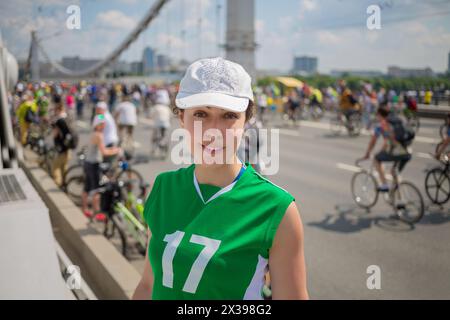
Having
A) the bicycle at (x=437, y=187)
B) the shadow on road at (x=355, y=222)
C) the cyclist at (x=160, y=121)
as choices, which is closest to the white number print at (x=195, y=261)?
the shadow on road at (x=355, y=222)

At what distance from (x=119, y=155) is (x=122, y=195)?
6.93 feet

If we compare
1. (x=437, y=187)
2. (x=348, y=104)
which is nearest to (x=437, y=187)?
(x=437, y=187)

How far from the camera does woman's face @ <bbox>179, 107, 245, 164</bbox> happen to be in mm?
1384

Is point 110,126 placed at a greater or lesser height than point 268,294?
greater

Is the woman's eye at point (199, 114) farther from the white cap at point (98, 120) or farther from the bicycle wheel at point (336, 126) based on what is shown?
the bicycle wheel at point (336, 126)

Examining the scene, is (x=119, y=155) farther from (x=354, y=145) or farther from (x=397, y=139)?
(x=354, y=145)

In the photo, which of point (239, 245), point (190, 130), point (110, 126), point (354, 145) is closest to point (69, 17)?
point (190, 130)

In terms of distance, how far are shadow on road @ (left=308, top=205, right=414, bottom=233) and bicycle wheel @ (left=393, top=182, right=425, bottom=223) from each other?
0.13 meters

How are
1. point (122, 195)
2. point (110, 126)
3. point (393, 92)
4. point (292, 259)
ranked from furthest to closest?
point (393, 92), point (110, 126), point (122, 195), point (292, 259)

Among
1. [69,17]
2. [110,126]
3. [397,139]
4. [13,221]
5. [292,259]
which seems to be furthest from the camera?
[110,126]

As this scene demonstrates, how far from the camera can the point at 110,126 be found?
769 centimetres

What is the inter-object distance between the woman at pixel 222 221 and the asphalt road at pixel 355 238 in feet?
2.42

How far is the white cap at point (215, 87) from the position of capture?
1354 millimetres

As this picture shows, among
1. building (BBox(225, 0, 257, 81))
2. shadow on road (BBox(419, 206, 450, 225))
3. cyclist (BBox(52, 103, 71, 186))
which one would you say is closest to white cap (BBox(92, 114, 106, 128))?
cyclist (BBox(52, 103, 71, 186))
